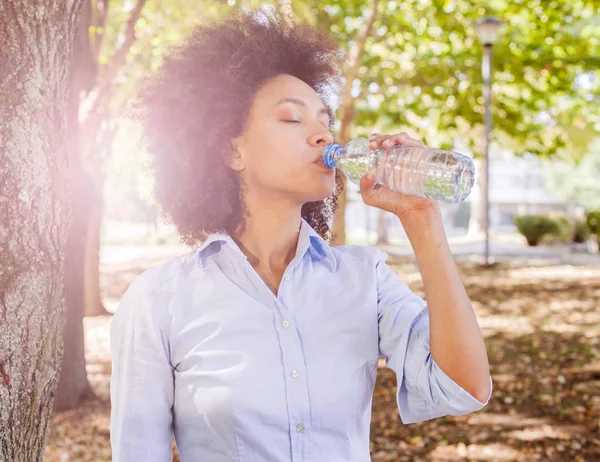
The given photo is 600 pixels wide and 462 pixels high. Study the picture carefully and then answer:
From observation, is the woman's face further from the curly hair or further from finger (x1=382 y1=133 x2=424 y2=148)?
finger (x1=382 y1=133 x2=424 y2=148)

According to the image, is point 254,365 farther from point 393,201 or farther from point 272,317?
point 393,201

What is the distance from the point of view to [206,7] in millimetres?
10367

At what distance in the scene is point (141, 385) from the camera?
1.81 m

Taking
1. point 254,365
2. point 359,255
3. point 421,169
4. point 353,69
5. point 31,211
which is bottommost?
point 254,365

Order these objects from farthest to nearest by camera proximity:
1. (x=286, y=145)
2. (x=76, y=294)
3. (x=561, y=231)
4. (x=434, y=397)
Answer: (x=561, y=231) → (x=76, y=294) → (x=286, y=145) → (x=434, y=397)

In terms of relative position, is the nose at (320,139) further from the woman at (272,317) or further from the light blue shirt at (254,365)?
the light blue shirt at (254,365)

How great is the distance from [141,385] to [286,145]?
79 cm

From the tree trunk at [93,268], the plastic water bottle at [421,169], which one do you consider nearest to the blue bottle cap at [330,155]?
the plastic water bottle at [421,169]

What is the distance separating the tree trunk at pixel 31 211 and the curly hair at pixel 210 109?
1.36 feet

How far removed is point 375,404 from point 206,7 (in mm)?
6762

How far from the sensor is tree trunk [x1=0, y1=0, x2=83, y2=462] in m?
1.75

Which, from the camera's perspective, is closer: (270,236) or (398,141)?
(398,141)

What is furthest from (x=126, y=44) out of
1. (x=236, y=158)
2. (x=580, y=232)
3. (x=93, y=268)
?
(x=580, y=232)

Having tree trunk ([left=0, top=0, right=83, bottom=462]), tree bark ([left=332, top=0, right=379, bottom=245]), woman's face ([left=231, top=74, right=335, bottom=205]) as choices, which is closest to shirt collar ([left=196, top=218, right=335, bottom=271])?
woman's face ([left=231, top=74, right=335, bottom=205])
